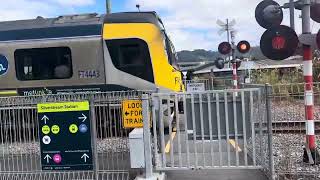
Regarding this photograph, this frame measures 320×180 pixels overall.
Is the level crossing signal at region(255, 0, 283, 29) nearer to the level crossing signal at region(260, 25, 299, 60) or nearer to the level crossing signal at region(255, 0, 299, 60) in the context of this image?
the level crossing signal at region(255, 0, 299, 60)

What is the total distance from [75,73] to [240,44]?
327 inches

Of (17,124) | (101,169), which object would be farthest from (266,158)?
(17,124)

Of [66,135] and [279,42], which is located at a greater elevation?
[279,42]

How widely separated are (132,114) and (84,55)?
21.1ft

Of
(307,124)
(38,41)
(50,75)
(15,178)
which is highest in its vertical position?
(38,41)

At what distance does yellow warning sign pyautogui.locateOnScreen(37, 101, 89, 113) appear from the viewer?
7.82m

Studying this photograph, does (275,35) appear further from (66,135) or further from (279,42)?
(66,135)

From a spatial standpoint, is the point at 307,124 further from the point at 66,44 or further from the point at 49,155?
the point at 66,44

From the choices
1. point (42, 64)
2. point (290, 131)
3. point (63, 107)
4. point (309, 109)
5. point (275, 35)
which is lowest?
point (290, 131)

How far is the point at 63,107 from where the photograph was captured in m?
7.85

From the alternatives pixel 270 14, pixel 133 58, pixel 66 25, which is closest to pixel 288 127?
pixel 270 14

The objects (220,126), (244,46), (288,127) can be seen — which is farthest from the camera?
(244,46)

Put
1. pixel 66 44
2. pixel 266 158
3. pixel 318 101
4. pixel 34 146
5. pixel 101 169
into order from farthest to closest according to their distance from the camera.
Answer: pixel 66 44 < pixel 318 101 < pixel 34 146 < pixel 101 169 < pixel 266 158

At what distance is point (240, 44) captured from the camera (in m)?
20.0
